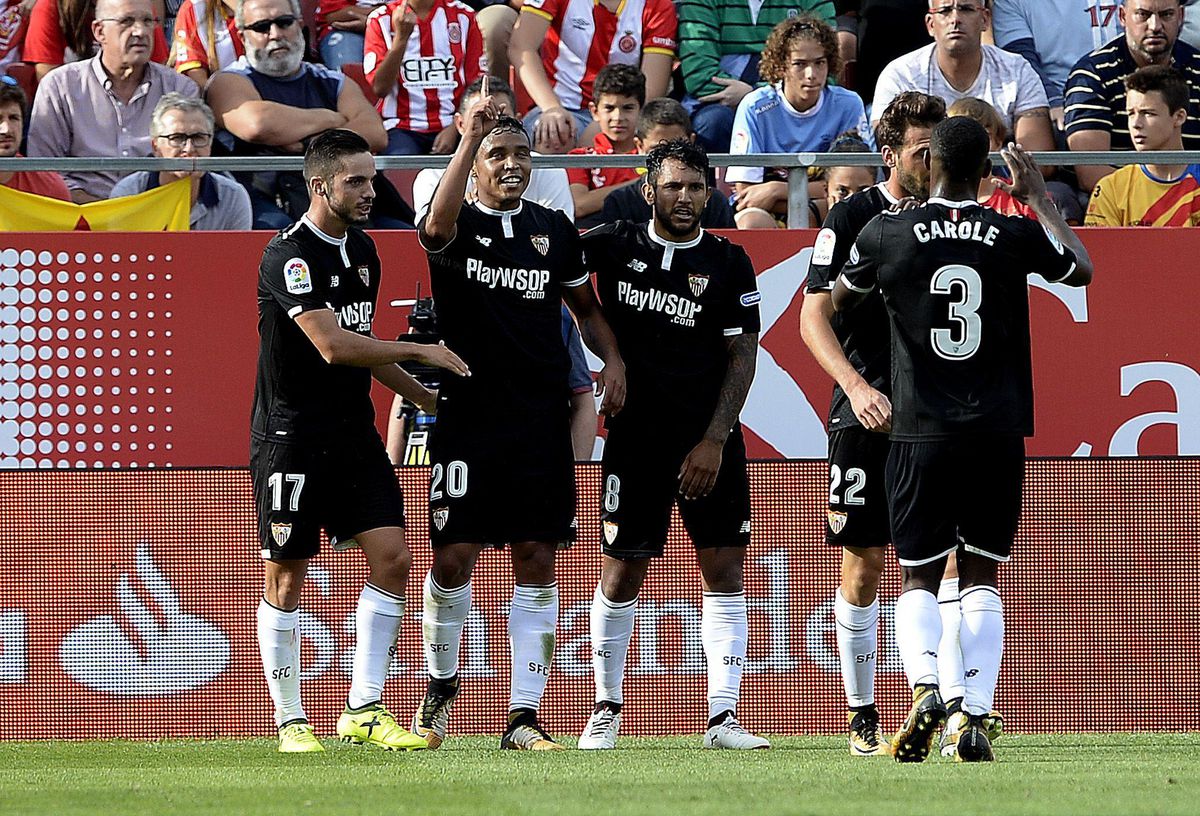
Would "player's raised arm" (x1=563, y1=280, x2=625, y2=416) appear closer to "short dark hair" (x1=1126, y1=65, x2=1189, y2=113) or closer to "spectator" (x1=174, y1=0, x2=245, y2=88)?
"short dark hair" (x1=1126, y1=65, x2=1189, y2=113)

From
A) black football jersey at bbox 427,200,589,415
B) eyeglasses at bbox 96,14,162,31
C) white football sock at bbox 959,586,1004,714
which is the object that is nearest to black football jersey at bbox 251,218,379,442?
→ black football jersey at bbox 427,200,589,415

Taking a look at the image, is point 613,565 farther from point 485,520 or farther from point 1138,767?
point 1138,767

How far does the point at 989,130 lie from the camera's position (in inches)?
300

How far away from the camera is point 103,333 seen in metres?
8.72

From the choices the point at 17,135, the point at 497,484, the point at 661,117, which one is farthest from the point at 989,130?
the point at 17,135

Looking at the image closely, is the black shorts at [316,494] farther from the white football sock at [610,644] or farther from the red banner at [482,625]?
the red banner at [482,625]

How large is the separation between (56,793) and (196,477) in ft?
8.98

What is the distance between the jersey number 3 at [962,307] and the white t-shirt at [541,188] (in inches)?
129

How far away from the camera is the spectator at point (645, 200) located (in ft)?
28.2

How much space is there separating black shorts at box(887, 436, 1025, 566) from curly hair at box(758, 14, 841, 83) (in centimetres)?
488

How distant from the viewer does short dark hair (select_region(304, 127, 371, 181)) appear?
6781 millimetres

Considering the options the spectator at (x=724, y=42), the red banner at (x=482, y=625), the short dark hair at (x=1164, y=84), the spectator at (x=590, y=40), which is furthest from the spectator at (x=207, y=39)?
the short dark hair at (x=1164, y=84)

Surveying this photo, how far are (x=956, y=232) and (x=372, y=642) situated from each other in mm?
2763

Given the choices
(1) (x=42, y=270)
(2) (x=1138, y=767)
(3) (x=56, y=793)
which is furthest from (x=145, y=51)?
(2) (x=1138, y=767)
